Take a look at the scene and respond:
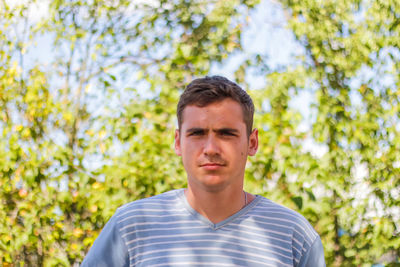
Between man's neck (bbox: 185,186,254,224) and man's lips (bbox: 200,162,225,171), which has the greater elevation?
man's lips (bbox: 200,162,225,171)

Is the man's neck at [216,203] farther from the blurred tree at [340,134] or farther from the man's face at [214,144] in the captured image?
the blurred tree at [340,134]

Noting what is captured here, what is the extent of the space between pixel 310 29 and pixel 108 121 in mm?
1647

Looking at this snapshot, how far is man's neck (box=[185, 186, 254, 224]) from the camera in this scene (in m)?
1.81

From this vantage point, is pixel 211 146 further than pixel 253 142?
No

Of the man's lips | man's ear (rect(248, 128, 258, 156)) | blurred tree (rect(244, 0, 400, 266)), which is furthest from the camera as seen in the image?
blurred tree (rect(244, 0, 400, 266))

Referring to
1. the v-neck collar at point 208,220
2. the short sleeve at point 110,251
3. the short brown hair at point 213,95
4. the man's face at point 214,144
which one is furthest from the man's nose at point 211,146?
the short sleeve at point 110,251

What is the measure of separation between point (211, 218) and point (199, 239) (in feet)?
0.32

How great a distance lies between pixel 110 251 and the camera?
1806mm

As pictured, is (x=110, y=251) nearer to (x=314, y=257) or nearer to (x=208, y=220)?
(x=208, y=220)

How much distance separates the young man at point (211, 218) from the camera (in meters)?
1.73

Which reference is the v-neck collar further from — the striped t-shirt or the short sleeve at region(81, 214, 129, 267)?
the short sleeve at region(81, 214, 129, 267)

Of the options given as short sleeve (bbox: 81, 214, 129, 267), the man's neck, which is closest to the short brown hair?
the man's neck

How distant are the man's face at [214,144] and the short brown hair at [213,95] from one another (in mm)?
20

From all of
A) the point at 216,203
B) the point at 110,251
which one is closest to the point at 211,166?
the point at 216,203
